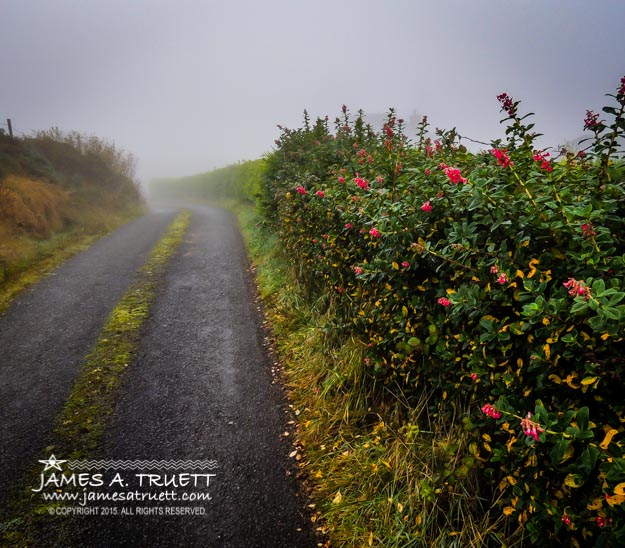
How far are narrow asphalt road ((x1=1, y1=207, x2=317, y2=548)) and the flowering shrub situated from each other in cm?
126

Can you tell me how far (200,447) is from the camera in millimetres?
3305

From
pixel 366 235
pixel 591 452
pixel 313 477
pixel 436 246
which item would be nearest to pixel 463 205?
pixel 436 246

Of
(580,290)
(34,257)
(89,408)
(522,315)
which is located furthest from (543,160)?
(34,257)

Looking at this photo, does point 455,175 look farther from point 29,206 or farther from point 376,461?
point 29,206

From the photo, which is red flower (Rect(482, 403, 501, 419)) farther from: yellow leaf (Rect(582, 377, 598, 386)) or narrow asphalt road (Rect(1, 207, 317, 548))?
narrow asphalt road (Rect(1, 207, 317, 548))

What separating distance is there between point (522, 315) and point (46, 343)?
5661mm

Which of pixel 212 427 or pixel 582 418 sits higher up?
pixel 582 418

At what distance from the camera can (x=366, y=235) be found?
3309 millimetres

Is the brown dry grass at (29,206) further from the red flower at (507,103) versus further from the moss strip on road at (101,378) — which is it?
the red flower at (507,103)

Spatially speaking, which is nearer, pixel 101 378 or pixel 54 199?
pixel 101 378

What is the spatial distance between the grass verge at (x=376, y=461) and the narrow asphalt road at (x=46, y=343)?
2400mm

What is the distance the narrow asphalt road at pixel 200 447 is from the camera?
2.59 metres

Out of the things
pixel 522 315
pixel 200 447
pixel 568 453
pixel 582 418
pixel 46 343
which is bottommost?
pixel 200 447

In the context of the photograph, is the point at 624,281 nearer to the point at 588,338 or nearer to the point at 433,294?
the point at 588,338
